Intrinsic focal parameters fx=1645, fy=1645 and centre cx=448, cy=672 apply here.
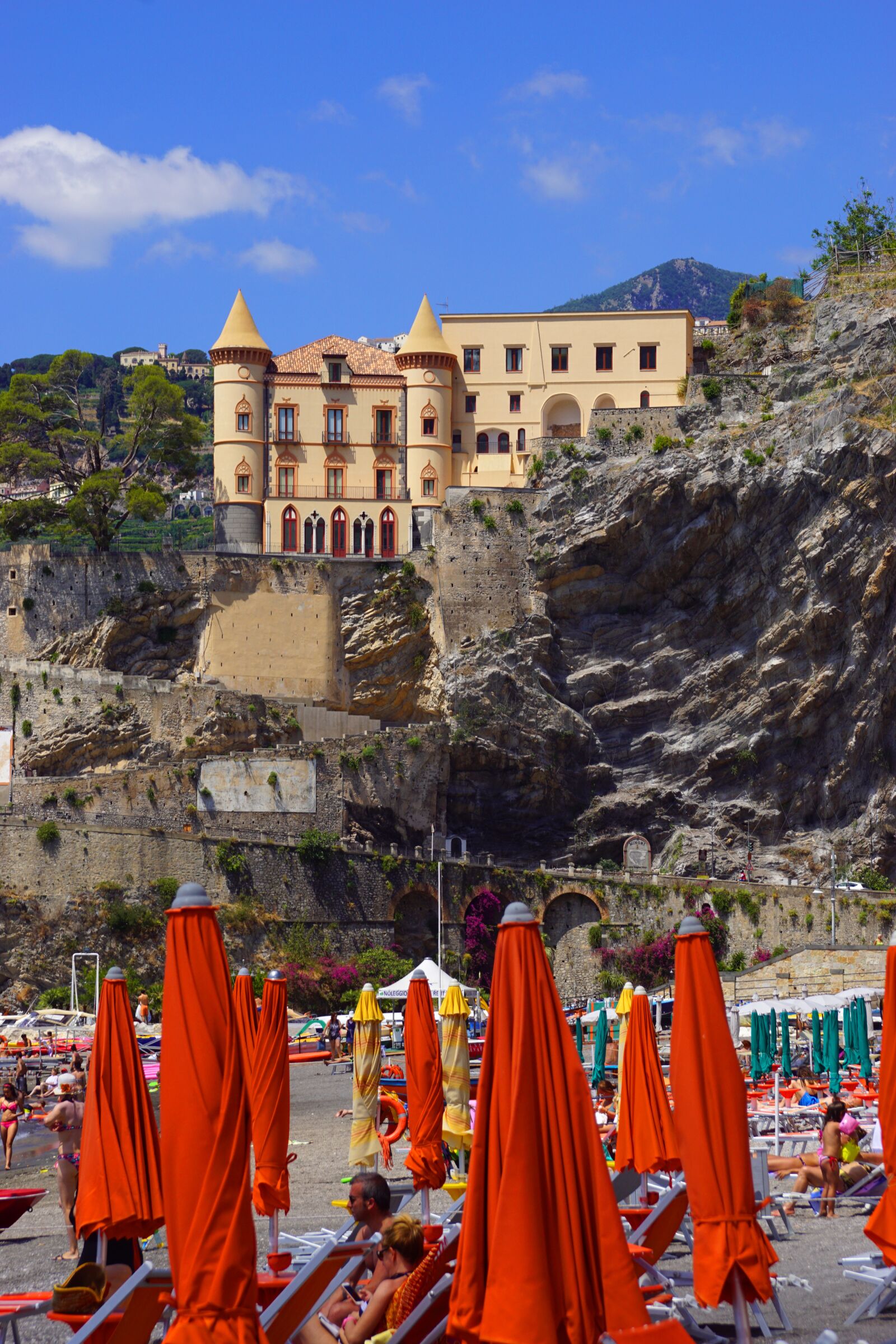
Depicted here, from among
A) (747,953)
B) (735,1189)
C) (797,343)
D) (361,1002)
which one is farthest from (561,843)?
(735,1189)

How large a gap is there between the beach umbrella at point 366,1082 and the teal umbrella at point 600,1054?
752cm

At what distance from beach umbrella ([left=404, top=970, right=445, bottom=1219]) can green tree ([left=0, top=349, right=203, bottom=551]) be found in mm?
38857

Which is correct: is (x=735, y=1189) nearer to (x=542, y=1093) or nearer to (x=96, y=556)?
(x=542, y=1093)

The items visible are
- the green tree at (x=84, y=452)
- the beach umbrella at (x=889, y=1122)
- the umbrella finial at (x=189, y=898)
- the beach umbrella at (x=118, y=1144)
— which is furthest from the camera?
the green tree at (x=84, y=452)

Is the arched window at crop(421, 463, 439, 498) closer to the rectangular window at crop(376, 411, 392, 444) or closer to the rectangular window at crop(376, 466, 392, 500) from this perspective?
the rectangular window at crop(376, 466, 392, 500)

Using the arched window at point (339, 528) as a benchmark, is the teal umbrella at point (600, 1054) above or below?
below

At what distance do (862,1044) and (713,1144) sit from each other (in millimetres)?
18029

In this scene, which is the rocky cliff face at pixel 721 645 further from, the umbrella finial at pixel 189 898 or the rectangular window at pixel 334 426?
the umbrella finial at pixel 189 898

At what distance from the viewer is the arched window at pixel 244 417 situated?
187 ft

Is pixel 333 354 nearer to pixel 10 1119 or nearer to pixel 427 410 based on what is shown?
pixel 427 410

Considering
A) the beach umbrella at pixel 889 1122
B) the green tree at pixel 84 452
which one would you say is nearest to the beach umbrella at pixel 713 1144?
the beach umbrella at pixel 889 1122

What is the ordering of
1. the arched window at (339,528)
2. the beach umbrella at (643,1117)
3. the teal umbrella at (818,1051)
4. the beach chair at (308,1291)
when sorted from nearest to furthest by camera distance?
the beach chair at (308,1291)
the beach umbrella at (643,1117)
the teal umbrella at (818,1051)
the arched window at (339,528)

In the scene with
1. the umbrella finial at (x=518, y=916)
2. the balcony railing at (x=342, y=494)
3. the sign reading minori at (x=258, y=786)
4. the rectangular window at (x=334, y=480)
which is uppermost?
the rectangular window at (x=334, y=480)

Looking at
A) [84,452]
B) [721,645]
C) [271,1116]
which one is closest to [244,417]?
[84,452]
